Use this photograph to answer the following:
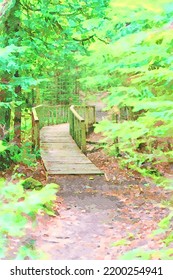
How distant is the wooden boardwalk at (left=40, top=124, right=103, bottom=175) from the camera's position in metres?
10.1

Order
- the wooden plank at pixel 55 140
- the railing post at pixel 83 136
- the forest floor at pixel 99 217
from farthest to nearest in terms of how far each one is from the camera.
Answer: the wooden plank at pixel 55 140, the railing post at pixel 83 136, the forest floor at pixel 99 217

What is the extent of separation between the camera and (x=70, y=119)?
626 inches

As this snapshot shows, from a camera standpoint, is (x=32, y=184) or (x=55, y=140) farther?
(x=55, y=140)

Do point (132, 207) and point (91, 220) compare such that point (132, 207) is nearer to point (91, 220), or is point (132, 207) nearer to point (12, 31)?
point (91, 220)

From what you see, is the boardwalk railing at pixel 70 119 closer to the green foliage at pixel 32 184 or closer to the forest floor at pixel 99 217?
→ the forest floor at pixel 99 217

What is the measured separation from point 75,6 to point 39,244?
19.7 feet

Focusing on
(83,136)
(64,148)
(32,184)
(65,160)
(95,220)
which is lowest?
(95,220)

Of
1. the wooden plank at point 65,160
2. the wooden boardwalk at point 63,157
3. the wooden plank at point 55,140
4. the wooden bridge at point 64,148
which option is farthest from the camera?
the wooden plank at point 55,140

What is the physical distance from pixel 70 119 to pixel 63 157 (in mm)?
4490

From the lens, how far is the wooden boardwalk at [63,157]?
10.1 metres

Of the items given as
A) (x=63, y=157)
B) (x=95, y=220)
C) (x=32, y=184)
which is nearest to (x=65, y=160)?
(x=63, y=157)

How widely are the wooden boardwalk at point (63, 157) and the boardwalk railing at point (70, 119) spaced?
0.35 metres

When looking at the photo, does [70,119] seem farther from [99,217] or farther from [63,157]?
[99,217]

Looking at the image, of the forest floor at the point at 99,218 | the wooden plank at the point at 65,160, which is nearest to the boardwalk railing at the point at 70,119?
the wooden plank at the point at 65,160
